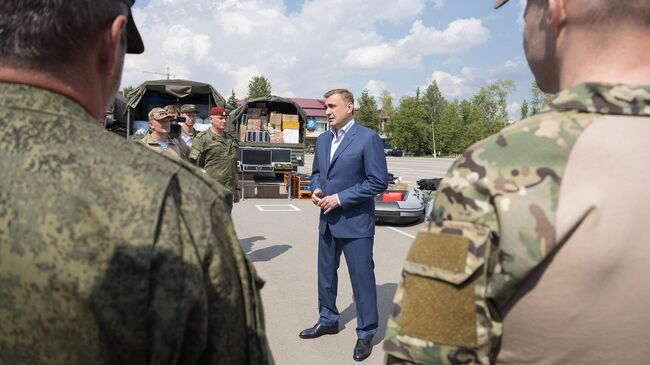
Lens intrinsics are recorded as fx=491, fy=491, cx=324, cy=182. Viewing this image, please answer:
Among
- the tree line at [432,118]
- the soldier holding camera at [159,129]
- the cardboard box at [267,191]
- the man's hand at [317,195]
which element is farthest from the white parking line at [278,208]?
the tree line at [432,118]

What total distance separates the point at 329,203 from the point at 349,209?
0.17 metres

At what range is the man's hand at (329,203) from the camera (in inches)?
155

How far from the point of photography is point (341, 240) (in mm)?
4059

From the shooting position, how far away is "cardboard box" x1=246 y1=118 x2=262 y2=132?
1495 cm

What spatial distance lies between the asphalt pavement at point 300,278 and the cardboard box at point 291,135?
13.0 ft

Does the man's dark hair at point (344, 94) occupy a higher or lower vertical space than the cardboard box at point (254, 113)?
lower

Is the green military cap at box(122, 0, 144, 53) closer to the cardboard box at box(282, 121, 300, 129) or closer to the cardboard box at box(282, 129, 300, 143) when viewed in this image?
the cardboard box at box(282, 129, 300, 143)

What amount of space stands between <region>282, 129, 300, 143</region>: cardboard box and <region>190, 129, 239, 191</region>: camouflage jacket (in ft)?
27.7

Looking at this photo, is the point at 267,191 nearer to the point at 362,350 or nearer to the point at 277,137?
the point at 277,137

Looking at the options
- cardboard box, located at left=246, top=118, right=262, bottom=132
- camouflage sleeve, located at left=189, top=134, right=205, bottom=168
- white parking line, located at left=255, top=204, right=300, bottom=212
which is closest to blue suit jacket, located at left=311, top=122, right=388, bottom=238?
camouflage sleeve, located at left=189, top=134, right=205, bottom=168

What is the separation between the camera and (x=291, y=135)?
15109 millimetres

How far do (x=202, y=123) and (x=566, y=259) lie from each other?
531 inches

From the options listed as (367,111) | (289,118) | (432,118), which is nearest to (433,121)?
(432,118)

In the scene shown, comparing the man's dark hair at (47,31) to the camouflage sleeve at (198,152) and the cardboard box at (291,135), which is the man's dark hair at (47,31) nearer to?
the camouflage sleeve at (198,152)
